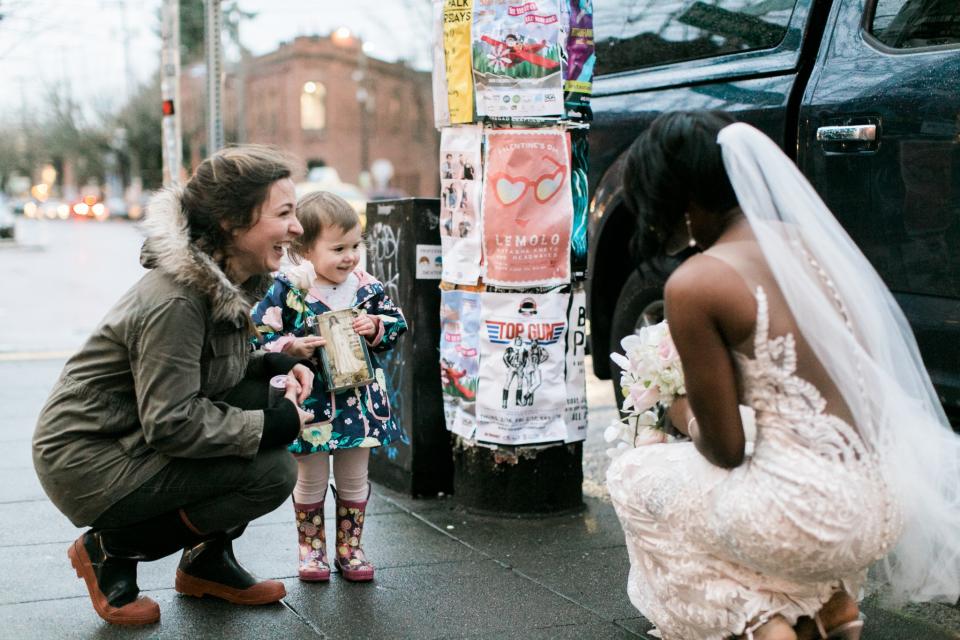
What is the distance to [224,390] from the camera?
324 cm

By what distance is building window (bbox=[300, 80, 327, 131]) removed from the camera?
4806 cm

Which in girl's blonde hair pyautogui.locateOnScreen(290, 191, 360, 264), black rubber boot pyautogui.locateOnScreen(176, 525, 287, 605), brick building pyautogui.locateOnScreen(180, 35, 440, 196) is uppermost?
brick building pyautogui.locateOnScreen(180, 35, 440, 196)

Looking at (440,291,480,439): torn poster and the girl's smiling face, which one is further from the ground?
the girl's smiling face

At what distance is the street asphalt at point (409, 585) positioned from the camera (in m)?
3.22

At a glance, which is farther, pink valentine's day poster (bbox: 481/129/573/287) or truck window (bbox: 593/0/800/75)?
truck window (bbox: 593/0/800/75)

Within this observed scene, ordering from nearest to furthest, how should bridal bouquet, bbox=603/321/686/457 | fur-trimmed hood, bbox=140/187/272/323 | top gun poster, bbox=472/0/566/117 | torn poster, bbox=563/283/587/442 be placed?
bridal bouquet, bbox=603/321/686/457, fur-trimmed hood, bbox=140/187/272/323, top gun poster, bbox=472/0/566/117, torn poster, bbox=563/283/587/442

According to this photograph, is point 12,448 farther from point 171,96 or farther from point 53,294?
point 53,294

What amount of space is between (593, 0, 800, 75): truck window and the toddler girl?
2015 millimetres

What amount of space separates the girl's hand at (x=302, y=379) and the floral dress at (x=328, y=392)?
21 centimetres

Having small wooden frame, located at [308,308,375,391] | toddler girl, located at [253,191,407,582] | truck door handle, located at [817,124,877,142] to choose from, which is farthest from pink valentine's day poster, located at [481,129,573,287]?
truck door handle, located at [817,124,877,142]

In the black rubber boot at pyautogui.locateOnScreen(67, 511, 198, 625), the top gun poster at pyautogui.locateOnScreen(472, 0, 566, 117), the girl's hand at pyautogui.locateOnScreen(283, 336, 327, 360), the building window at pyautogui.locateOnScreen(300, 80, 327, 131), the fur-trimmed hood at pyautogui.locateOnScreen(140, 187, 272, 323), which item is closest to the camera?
the fur-trimmed hood at pyautogui.locateOnScreen(140, 187, 272, 323)

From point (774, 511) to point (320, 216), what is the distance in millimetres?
1923

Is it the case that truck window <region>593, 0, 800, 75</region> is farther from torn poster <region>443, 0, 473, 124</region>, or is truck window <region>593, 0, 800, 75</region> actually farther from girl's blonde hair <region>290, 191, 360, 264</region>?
girl's blonde hair <region>290, 191, 360, 264</region>

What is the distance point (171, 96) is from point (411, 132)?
39273 millimetres
